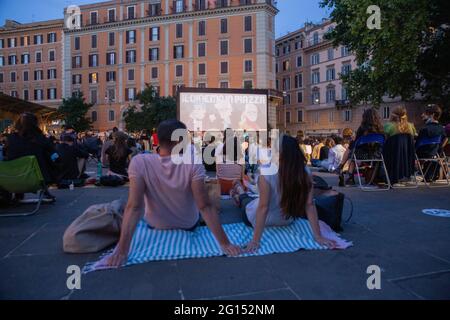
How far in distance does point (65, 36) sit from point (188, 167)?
6283 centimetres

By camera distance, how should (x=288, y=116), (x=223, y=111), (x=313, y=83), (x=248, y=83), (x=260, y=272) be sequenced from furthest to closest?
(x=288, y=116) → (x=313, y=83) → (x=248, y=83) → (x=223, y=111) → (x=260, y=272)

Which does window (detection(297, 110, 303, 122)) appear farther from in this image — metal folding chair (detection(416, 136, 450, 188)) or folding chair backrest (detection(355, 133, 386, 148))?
folding chair backrest (detection(355, 133, 386, 148))

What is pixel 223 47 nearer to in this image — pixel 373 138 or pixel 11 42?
pixel 11 42

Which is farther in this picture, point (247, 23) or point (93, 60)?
point (93, 60)

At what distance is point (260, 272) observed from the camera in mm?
2664

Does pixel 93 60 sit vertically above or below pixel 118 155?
above

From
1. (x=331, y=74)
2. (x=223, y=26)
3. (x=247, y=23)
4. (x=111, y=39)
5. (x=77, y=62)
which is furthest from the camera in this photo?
(x=77, y=62)

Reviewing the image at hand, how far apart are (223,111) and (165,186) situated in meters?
17.4

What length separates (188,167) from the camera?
302 centimetres

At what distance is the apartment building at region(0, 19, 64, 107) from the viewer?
6016 centimetres

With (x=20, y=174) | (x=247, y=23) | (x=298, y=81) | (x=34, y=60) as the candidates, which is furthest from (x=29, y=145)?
(x=34, y=60)
